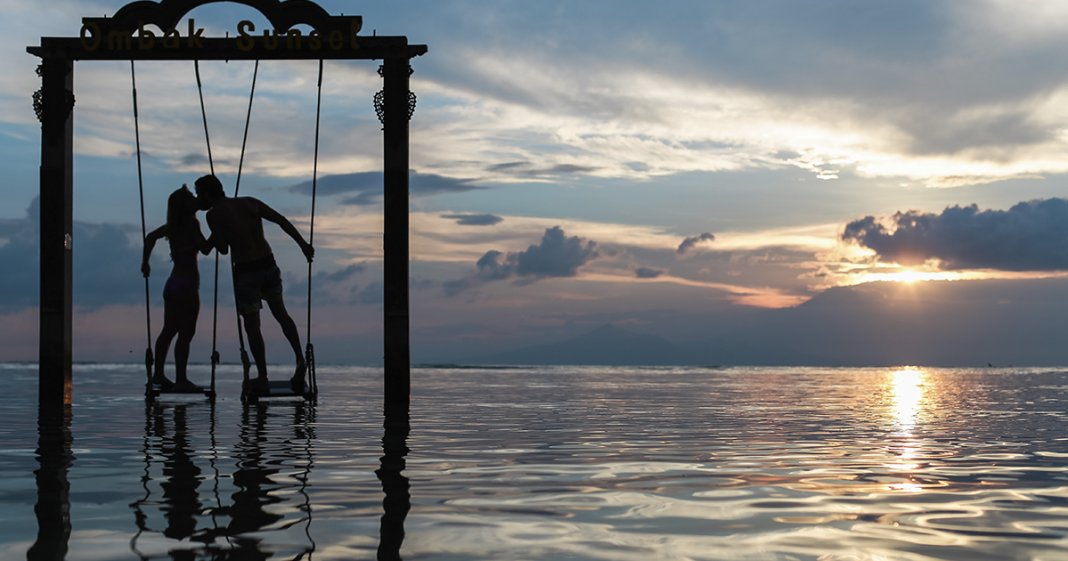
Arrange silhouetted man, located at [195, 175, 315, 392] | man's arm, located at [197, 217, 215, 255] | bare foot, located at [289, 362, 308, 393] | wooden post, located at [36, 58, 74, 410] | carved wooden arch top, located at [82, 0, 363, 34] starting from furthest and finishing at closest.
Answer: wooden post, located at [36, 58, 74, 410]
carved wooden arch top, located at [82, 0, 363, 34]
man's arm, located at [197, 217, 215, 255]
silhouetted man, located at [195, 175, 315, 392]
bare foot, located at [289, 362, 308, 393]

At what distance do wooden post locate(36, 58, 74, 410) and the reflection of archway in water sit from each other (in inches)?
227

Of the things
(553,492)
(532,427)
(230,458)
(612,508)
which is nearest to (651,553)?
(612,508)

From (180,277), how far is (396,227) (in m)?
2.59

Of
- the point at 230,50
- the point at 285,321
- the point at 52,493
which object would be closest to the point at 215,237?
the point at 285,321

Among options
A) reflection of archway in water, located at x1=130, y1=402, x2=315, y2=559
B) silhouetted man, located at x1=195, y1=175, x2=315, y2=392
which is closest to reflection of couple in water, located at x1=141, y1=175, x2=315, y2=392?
silhouetted man, located at x1=195, y1=175, x2=315, y2=392

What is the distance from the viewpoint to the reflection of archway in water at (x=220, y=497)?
12.3 ft

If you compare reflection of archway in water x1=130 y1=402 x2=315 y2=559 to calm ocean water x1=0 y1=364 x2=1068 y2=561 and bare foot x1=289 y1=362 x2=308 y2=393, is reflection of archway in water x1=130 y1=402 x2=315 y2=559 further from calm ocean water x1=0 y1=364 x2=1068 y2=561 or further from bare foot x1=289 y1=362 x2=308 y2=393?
bare foot x1=289 y1=362 x2=308 y2=393

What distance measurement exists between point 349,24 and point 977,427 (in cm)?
797

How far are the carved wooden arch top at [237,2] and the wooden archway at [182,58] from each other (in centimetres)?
1

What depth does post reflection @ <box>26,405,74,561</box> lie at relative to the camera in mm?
3730

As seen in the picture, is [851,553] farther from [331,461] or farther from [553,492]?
[331,461]

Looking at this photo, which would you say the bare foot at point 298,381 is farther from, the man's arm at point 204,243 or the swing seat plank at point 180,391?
the man's arm at point 204,243

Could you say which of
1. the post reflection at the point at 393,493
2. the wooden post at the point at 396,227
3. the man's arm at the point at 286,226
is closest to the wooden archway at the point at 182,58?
the wooden post at the point at 396,227

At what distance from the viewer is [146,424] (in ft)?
31.0
